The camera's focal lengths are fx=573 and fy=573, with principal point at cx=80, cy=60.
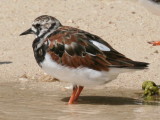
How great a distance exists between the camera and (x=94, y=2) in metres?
15.7

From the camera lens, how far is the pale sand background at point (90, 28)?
36.6 feet

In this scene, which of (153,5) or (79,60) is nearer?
(79,60)

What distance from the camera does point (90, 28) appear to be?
13.9 meters

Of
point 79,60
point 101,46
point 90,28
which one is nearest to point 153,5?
point 90,28

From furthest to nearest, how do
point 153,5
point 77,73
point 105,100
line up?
point 153,5
point 105,100
point 77,73

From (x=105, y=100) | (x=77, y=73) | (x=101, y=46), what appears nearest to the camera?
(x=77, y=73)

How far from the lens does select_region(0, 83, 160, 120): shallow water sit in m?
8.31

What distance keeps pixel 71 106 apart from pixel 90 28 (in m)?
5.13

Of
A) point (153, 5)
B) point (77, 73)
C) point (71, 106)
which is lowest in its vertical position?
point (71, 106)

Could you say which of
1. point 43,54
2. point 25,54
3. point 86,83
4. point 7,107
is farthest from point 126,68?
point 25,54

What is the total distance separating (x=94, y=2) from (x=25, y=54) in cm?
407

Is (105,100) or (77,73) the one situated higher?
(77,73)

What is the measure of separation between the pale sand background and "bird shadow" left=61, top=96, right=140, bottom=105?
85cm

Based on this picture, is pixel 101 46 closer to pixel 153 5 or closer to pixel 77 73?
pixel 77 73
